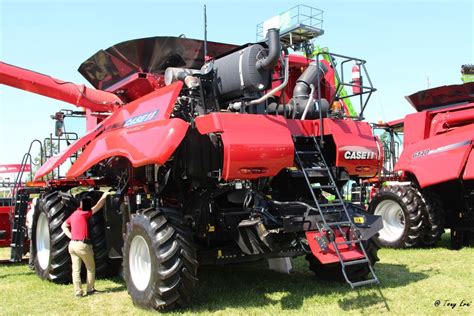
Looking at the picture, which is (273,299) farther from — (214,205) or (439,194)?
(439,194)

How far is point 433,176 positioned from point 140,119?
5.81m

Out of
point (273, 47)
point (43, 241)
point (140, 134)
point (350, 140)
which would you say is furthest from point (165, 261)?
point (43, 241)

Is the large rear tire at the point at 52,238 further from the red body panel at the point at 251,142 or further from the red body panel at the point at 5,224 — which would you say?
the red body panel at the point at 251,142

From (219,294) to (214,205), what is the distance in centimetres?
110

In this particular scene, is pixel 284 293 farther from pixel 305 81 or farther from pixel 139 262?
pixel 305 81

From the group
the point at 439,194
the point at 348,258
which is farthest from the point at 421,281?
the point at 439,194

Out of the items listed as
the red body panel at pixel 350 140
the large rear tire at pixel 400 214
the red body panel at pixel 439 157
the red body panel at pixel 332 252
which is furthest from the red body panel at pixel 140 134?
the red body panel at pixel 439 157

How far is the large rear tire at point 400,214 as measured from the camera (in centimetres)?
971

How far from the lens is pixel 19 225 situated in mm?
8648

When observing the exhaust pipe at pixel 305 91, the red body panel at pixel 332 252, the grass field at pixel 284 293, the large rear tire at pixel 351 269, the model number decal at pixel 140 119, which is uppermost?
the exhaust pipe at pixel 305 91

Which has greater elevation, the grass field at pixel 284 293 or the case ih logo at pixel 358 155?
the case ih logo at pixel 358 155

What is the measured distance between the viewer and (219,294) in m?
6.27

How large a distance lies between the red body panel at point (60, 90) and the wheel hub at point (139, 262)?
277 cm

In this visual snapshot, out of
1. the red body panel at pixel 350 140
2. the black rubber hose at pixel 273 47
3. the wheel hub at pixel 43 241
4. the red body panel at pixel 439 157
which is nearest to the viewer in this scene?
the black rubber hose at pixel 273 47
